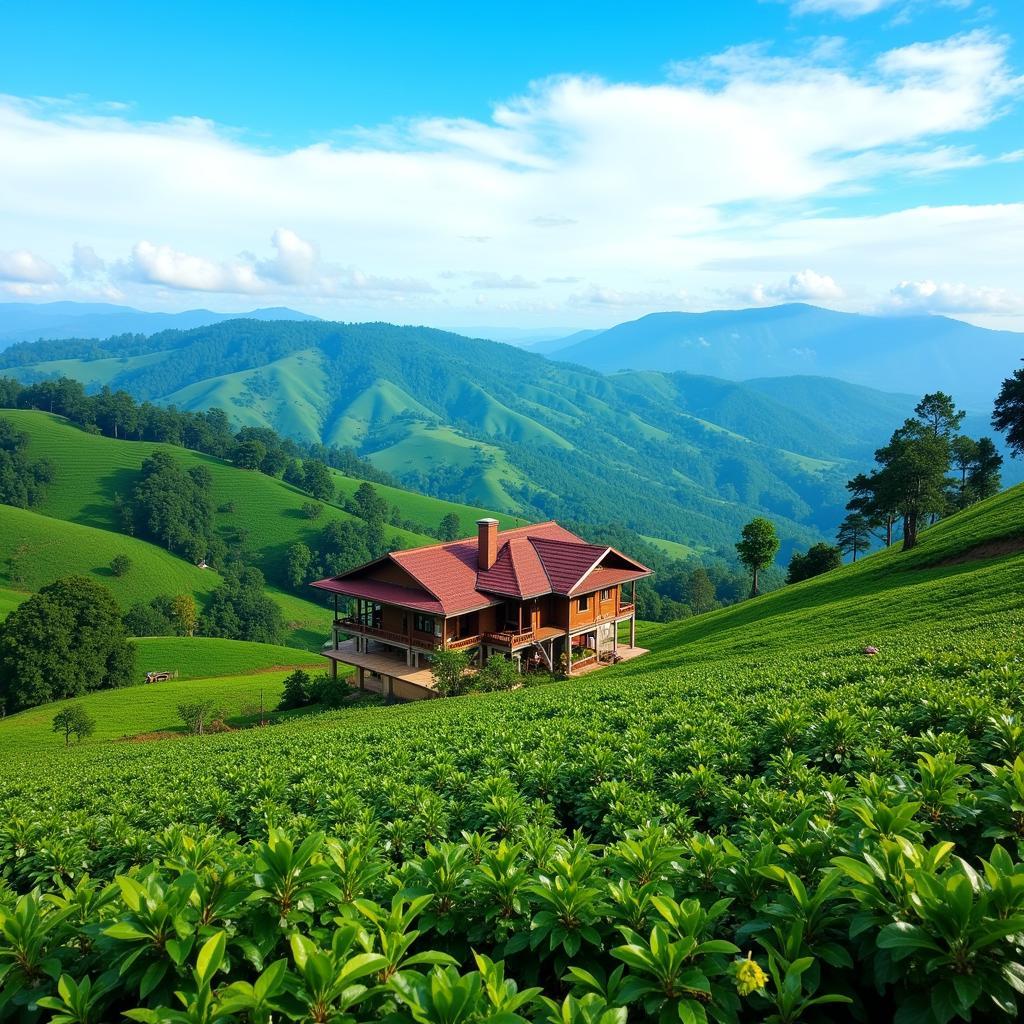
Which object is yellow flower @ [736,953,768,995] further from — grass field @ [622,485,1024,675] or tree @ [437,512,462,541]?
tree @ [437,512,462,541]

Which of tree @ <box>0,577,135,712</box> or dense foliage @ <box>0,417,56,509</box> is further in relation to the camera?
dense foliage @ <box>0,417,56,509</box>

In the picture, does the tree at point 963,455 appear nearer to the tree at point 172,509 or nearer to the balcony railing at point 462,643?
the balcony railing at point 462,643

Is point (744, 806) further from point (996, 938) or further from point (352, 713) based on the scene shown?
point (352, 713)

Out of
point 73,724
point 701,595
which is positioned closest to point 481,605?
point 73,724

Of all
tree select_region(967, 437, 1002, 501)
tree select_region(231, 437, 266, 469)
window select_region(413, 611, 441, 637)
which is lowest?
window select_region(413, 611, 441, 637)

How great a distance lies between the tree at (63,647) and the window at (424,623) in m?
29.5

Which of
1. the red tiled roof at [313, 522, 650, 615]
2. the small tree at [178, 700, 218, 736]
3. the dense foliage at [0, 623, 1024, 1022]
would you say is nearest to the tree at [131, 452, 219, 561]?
the small tree at [178, 700, 218, 736]

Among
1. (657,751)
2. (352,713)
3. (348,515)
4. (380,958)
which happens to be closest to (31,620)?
(352,713)

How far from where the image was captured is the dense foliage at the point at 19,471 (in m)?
119

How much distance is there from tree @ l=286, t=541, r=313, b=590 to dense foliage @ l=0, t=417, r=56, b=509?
45.5 m

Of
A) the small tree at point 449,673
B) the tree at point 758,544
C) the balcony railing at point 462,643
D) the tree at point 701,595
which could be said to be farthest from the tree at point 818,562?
the tree at point 701,595

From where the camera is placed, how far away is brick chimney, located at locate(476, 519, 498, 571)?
3762cm

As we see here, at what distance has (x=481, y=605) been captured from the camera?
35562mm

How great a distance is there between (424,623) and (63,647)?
30.5 metres
